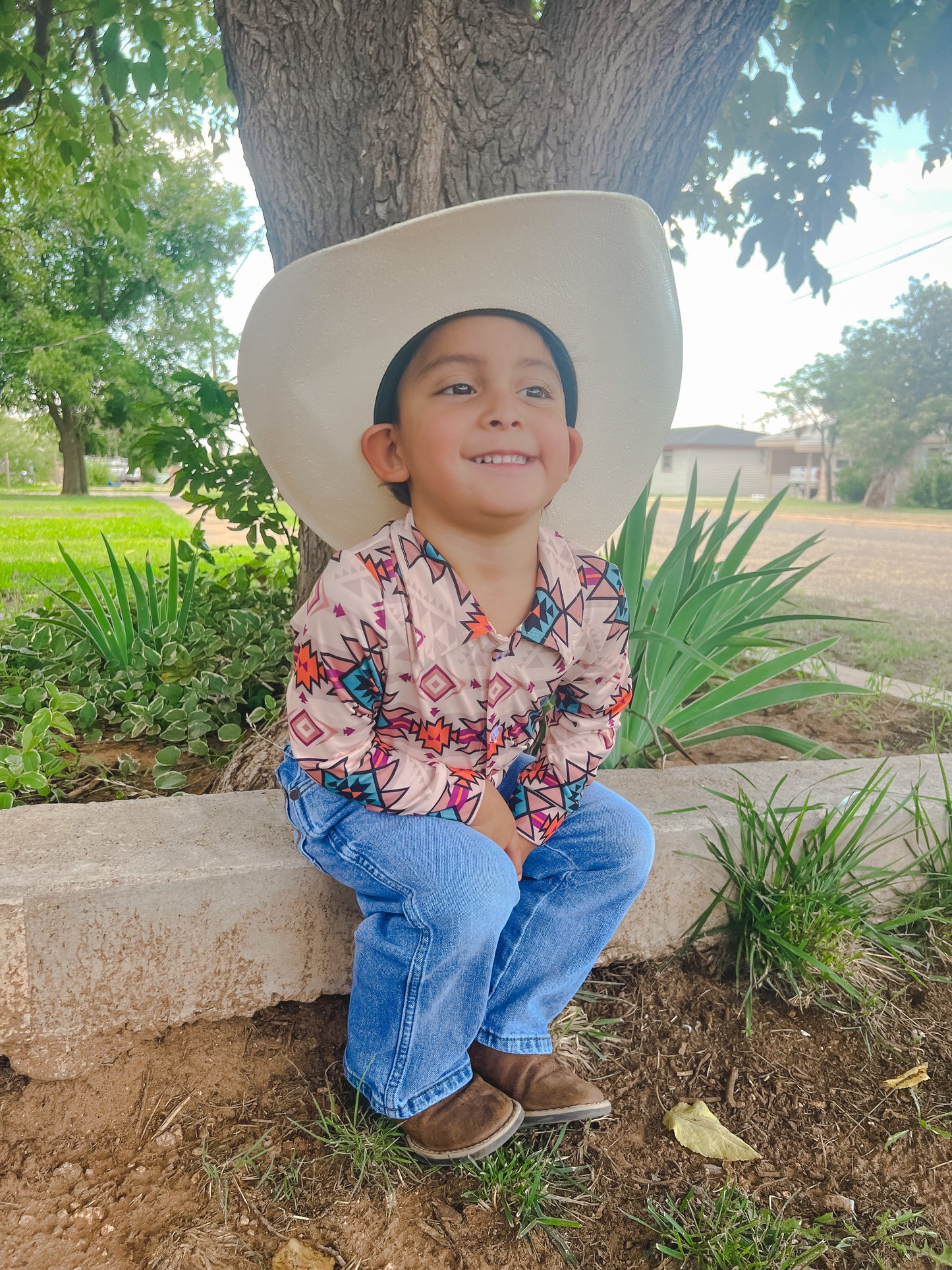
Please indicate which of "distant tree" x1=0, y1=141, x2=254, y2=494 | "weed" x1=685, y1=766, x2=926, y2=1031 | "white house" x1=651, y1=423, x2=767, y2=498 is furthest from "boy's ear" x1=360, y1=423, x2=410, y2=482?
"white house" x1=651, y1=423, x2=767, y2=498

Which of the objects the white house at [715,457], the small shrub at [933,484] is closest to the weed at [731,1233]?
the small shrub at [933,484]

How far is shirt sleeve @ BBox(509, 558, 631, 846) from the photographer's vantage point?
1459 millimetres

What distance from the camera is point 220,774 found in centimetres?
218

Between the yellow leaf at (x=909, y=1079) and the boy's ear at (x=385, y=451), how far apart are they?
4.66ft

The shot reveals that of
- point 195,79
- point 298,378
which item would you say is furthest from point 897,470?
point 298,378

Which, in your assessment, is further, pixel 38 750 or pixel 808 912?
pixel 38 750

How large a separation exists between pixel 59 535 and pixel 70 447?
1.42 m

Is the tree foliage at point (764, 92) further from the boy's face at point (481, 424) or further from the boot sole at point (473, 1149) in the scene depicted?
the boot sole at point (473, 1149)

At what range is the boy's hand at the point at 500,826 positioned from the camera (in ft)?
4.54

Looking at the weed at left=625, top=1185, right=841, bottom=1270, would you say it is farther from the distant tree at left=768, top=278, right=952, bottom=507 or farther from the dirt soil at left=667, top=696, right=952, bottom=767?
the distant tree at left=768, top=278, right=952, bottom=507

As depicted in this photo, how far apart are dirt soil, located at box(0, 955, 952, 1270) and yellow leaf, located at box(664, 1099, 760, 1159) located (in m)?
0.02

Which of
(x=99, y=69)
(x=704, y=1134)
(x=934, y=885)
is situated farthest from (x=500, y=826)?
(x=99, y=69)

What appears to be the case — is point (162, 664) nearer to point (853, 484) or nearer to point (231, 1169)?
point (231, 1169)

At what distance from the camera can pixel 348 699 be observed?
1258 mm
